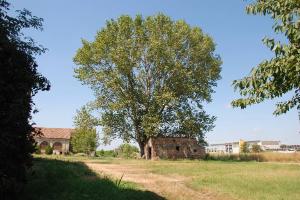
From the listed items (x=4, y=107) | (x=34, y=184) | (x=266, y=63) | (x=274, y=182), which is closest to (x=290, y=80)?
(x=266, y=63)

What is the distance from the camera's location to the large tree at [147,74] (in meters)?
51.6

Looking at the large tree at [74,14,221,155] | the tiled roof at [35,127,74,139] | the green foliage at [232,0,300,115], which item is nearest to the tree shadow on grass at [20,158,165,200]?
the green foliage at [232,0,300,115]

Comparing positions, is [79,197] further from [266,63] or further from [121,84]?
[121,84]

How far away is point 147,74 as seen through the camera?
53.3 m

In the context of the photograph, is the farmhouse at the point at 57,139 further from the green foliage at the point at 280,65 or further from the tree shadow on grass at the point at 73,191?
the green foliage at the point at 280,65

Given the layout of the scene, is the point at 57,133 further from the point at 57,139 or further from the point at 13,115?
the point at 13,115

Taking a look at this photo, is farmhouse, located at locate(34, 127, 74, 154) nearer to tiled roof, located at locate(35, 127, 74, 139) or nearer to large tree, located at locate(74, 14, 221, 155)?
tiled roof, located at locate(35, 127, 74, 139)

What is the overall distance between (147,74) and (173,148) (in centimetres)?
1128

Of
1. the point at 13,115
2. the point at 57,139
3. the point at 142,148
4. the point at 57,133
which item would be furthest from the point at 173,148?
the point at 57,133

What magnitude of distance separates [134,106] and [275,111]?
142 ft

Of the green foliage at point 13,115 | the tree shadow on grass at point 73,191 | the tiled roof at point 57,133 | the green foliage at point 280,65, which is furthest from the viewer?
the tiled roof at point 57,133

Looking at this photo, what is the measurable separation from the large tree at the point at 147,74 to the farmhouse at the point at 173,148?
1.31m

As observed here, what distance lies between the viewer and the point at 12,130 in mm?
10211

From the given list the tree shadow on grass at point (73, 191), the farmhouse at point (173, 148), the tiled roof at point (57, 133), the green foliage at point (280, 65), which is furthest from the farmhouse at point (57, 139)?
the green foliage at point (280, 65)
